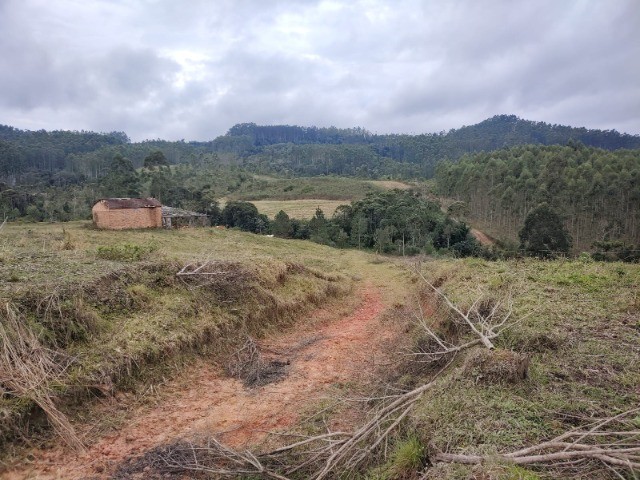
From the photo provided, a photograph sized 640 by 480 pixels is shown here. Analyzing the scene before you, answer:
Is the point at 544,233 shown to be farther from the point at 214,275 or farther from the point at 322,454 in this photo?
the point at 322,454

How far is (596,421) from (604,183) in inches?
1565

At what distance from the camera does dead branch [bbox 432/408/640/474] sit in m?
3.03

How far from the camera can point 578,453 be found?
3074 millimetres

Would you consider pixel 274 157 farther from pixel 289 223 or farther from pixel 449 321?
pixel 449 321

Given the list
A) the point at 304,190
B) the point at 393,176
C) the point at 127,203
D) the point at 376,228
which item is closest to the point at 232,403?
the point at 127,203

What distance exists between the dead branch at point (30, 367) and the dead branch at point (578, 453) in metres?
4.56

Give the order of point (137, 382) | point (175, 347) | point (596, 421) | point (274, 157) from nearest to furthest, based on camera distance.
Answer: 1. point (596, 421)
2. point (137, 382)
3. point (175, 347)
4. point (274, 157)

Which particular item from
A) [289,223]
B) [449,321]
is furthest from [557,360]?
[289,223]

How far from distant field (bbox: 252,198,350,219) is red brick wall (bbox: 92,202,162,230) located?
62.5ft

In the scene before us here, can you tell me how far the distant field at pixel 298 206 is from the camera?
2035 inches

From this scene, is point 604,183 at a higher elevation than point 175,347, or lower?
higher

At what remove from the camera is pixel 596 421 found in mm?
3742

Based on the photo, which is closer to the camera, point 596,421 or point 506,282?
point 596,421

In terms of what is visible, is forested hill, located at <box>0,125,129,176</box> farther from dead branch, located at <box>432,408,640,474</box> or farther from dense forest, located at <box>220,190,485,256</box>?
dead branch, located at <box>432,408,640,474</box>
